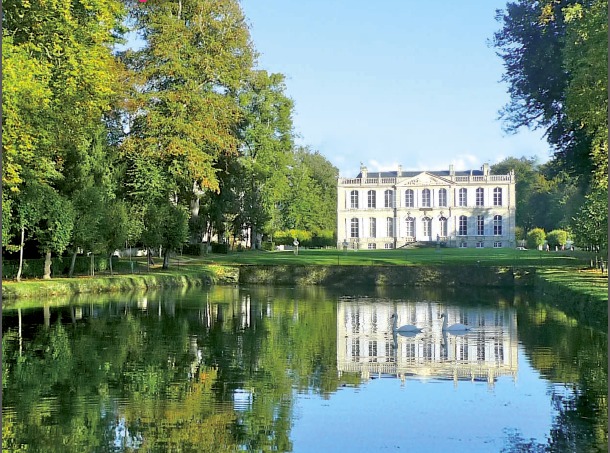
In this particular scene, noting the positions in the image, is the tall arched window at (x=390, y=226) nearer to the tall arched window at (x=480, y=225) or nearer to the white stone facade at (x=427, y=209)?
the white stone facade at (x=427, y=209)

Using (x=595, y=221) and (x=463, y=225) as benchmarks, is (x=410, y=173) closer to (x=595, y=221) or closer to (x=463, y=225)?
(x=463, y=225)

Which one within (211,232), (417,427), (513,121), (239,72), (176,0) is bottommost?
(417,427)

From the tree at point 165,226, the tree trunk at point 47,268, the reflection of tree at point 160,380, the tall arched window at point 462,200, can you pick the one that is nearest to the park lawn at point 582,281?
the reflection of tree at point 160,380

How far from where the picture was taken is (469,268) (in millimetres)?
34906

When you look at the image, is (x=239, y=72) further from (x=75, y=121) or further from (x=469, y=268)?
(x=75, y=121)

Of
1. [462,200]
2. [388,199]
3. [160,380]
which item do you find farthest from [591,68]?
[388,199]

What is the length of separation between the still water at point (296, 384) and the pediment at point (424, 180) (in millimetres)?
62475

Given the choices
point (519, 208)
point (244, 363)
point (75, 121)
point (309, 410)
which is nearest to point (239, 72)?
point (75, 121)

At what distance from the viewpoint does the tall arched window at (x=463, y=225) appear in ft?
264

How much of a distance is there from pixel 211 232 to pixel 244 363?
133 feet

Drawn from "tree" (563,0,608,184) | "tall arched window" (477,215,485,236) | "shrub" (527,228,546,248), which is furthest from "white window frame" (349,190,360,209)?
"tree" (563,0,608,184)

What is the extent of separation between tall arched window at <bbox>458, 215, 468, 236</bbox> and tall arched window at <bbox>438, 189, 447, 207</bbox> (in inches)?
81.9

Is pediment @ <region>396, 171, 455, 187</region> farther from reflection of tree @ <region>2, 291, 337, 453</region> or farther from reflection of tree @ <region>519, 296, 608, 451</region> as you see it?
reflection of tree @ <region>2, 291, 337, 453</region>

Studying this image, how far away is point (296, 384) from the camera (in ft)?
33.4
